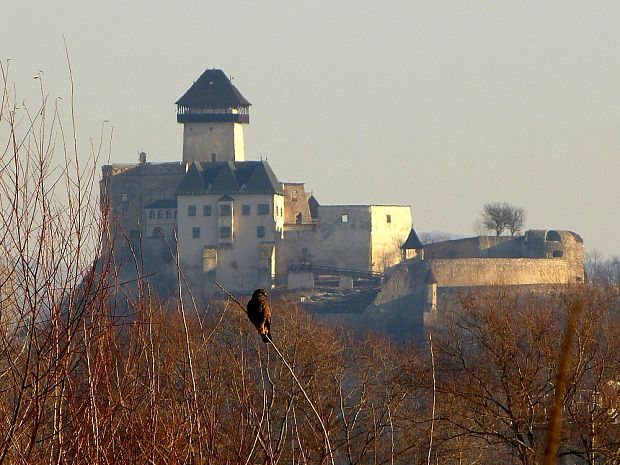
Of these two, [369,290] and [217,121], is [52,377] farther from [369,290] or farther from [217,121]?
[217,121]

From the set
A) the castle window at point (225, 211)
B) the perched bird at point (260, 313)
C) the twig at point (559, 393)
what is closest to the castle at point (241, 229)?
the castle window at point (225, 211)

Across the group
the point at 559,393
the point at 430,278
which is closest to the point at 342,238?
the point at 430,278

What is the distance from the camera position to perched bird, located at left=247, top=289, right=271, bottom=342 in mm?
4499

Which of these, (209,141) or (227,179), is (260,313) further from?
(209,141)

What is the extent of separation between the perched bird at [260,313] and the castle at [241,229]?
4987 cm

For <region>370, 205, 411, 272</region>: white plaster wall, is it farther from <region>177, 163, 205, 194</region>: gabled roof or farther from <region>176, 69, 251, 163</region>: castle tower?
<region>176, 69, 251, 163</region>: castle tower

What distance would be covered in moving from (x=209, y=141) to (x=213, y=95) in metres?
1.97

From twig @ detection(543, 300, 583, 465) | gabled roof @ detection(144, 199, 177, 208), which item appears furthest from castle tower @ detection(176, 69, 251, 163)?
twig @ detection(543, 300, 583, 465)

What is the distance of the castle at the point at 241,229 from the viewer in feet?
183

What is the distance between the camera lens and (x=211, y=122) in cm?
6091

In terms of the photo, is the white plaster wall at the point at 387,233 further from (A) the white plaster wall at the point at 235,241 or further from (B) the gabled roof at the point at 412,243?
(A) the white plaster wall at the point at 235,241

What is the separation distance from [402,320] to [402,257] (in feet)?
19.2

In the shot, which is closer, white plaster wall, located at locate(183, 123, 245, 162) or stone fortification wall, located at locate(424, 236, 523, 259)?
stone fortification wall, located at locate(424, 236, 523, 259)

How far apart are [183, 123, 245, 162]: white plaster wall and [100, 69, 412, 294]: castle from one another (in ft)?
3.88
